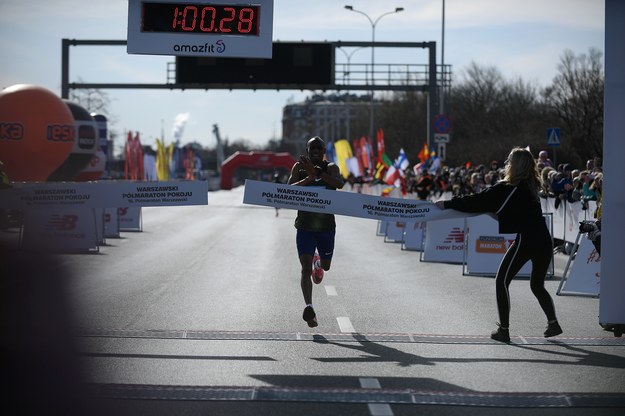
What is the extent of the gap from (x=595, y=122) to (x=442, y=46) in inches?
319

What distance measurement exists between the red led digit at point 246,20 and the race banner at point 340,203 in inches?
114

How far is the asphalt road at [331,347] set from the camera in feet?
23.0

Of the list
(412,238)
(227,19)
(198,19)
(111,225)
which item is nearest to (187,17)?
(198,19)

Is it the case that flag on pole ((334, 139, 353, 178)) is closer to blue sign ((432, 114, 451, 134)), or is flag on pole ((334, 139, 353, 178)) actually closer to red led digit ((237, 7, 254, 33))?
blue sign ((432, 114, 451, 134))

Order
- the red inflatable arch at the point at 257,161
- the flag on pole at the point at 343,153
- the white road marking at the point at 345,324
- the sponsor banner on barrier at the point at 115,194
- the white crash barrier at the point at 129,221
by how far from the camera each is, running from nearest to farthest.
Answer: the white road marking at the point at 345,324
the sponsor banner on barrier at the point at 115,194
the white crash barrier at the point at 129,221
the flag on pole at the point at 343,153
the red inflatable arch at the point at 257,161

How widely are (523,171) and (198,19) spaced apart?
4.92m

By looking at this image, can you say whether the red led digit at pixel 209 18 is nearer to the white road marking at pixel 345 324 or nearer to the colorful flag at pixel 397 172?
the white road marking at pixel 345 324

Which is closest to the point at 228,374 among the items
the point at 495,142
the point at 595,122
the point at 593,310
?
the point at 593,310

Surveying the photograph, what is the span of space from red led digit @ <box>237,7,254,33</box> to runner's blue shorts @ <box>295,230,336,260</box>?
132 inches

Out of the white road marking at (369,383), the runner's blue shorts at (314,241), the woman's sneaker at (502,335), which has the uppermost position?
the runner's blue shorts at (314,241)

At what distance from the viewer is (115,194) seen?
1075 centimetres

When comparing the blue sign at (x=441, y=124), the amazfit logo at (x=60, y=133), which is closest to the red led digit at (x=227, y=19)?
the amazfit logo at (x=60, y=133)

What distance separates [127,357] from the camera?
8.61 meters

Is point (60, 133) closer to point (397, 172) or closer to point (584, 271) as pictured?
point (397, 172)
